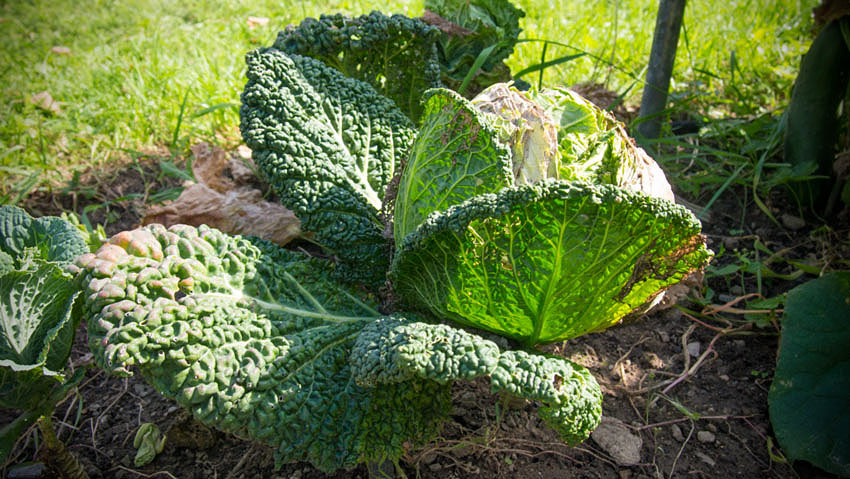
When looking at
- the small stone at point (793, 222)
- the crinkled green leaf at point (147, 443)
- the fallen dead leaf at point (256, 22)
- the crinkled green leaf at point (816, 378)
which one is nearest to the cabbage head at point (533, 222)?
the crinkled green leaf at point (816, 378)

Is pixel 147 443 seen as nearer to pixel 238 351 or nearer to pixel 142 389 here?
pixel 142 389

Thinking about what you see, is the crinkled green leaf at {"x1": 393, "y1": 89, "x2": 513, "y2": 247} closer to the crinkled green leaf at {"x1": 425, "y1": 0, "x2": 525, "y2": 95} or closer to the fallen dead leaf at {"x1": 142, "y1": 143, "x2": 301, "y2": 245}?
the fallen dead leaf at {"x1": 142, "y1": 143, "x2": 301, "y2": 245}

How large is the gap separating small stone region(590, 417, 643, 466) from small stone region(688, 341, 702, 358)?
63cm

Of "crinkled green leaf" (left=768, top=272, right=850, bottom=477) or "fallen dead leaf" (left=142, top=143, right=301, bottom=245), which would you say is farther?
"fallen dead leaf" (left=142, top=143, right=301, bottom=245)

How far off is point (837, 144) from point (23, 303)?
4.18 meters

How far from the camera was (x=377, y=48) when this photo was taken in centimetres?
279

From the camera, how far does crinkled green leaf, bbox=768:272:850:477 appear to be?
2.15m

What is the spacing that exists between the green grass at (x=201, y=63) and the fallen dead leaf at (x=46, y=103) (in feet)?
0.15

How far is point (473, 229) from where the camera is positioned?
184 cm

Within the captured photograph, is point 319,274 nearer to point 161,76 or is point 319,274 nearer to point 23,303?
point 23,303

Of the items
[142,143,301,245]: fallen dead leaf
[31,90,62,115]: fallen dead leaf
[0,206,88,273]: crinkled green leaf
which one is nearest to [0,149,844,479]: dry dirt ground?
[0,206,88,273]: crinkled green leaf

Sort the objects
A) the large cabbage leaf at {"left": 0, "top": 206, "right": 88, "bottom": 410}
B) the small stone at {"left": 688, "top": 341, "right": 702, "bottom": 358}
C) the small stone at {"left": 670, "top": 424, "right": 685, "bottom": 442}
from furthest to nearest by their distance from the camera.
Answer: the small stone at {"left": 688, "top": 341, "right": 702, "bottom": 358}, the small stone at {"left": 670, "top": 424, "right": 685, "bottom": 442}, the large cabbage leaf at {"left": 0, "top": 206, "right": 88, "bottom": 410}

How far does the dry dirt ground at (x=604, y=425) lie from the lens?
7.32ft

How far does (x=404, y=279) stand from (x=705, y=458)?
4.69ft
